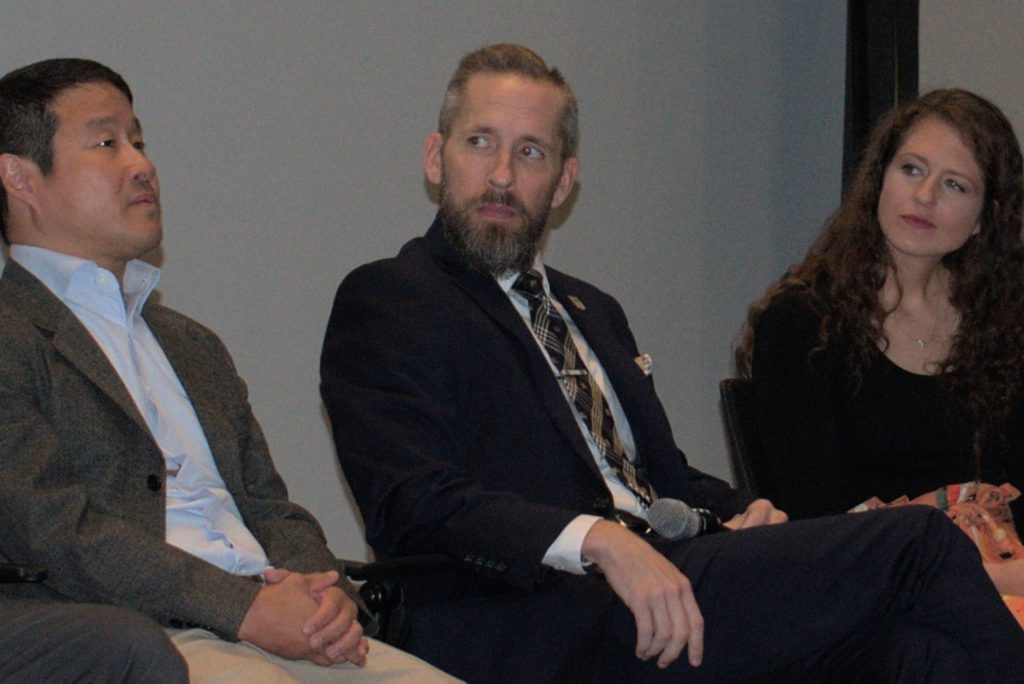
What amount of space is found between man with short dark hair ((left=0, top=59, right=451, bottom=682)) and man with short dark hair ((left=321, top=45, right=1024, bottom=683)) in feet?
0.67

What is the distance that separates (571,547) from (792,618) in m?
0.39

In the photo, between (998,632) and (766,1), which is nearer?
(998,632)

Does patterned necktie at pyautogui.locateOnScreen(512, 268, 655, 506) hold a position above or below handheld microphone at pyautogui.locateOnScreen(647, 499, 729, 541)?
above

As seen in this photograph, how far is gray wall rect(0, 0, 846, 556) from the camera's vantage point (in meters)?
3.31

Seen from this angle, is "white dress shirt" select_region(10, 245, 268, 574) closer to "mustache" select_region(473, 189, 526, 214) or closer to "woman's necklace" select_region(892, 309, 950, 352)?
"mustache" select_region(473, 189, 526, 214)

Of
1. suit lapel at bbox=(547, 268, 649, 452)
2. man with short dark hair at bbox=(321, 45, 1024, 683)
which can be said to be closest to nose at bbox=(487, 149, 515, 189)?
man with short dark hair at bbox=(321, 45, 1024, 683)

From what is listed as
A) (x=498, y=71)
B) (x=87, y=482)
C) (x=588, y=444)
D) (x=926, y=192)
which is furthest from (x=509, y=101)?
(x=87, y=482)

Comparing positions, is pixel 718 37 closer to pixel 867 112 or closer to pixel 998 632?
pixel 867 112

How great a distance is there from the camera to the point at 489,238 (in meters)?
2.83

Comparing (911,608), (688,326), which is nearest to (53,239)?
(911,608)

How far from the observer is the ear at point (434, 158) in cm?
298

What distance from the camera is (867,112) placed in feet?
15.9

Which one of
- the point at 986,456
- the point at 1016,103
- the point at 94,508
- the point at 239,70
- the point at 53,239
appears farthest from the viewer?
the point at 1016,103

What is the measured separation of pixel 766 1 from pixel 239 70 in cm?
227
